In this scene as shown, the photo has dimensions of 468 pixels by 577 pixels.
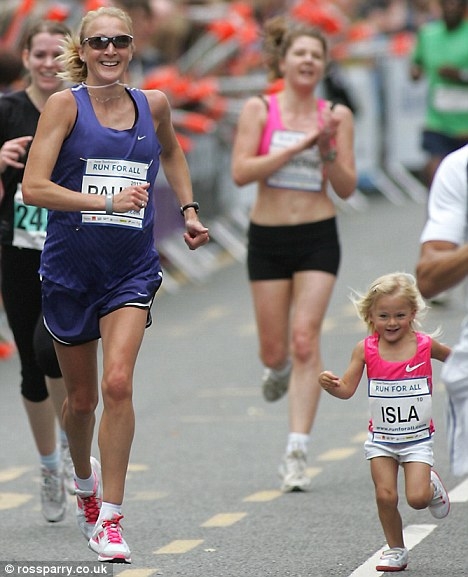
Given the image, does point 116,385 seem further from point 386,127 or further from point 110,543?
point 386,127

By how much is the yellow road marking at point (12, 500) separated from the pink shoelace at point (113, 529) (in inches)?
72.3

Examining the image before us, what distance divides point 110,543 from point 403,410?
1.13m

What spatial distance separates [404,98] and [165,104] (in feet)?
48.1

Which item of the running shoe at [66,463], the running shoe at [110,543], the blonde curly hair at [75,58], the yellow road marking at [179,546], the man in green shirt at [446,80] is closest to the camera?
the running shoe at [110,543]

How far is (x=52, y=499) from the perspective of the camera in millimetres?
7051

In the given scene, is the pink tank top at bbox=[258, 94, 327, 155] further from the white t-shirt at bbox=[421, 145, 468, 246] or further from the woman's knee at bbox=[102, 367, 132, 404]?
the white t-shirt at bbox=[421, 145, 468, 246]

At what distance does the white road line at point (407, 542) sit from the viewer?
19.2 ft

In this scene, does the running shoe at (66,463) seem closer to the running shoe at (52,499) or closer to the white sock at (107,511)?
the running shoe at (52,499)

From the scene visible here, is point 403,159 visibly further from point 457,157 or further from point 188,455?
point 457,157

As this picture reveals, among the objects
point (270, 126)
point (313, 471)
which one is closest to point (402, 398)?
point (313, 471)

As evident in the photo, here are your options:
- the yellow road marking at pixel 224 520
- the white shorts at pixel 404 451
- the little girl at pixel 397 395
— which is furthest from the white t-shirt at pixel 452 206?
the yellow road marking at pixel 224 520

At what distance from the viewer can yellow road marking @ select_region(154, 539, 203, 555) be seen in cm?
636

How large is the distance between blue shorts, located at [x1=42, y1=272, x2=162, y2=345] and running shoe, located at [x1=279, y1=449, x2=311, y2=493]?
179 cm

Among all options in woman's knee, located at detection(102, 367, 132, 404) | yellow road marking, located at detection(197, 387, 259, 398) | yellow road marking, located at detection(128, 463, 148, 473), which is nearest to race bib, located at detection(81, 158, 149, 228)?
woman's knee, located at detection(102, 367, 132, 404)
